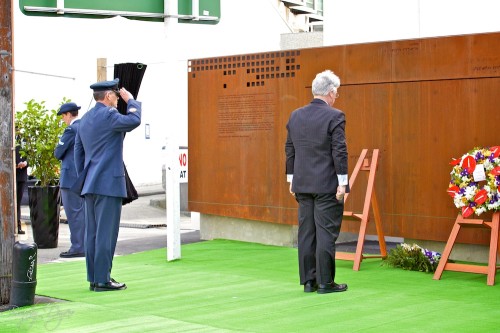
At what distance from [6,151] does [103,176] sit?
3.10 ft

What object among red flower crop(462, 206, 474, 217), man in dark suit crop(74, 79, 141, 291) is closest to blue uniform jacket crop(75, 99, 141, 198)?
man in dark suit crop(74, 79, 141, 291)

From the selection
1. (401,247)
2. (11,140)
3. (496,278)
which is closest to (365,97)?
(401,247)

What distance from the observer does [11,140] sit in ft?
32.3

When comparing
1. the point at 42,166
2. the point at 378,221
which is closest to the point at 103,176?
the point at 378,221

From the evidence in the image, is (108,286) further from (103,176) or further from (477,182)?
(477,182)

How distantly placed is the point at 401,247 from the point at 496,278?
4.17 feet

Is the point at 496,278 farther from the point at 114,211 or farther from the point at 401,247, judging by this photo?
the point at 114,211

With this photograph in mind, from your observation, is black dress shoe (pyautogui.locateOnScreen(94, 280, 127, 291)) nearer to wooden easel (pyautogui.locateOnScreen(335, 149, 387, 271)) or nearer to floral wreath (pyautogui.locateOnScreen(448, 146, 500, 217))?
wooden easel (pyautogui.locateOnScreen(335, 149, 387, 271))

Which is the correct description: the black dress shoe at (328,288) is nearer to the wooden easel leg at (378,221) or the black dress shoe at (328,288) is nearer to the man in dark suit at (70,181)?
the wooden easel leg at (378,221)

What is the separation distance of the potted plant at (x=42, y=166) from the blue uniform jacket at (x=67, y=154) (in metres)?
1.06

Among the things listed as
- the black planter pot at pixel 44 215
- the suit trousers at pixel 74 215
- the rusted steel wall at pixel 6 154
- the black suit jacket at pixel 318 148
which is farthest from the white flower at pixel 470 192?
the black planter pot at pixel 44 215

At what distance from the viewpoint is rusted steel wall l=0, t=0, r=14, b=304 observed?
9.73 m

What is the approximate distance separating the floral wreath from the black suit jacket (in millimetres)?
1597

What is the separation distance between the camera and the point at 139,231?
56.4 ft
